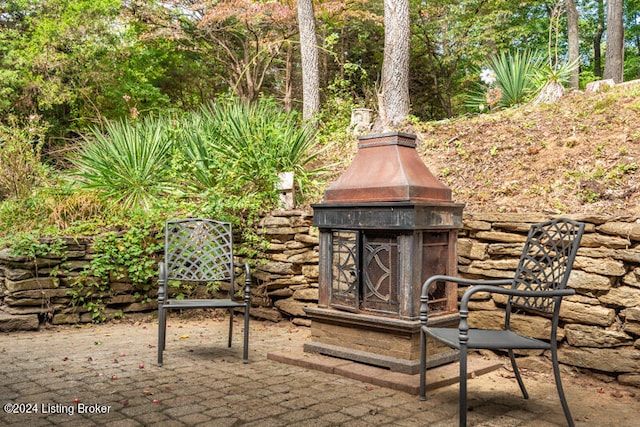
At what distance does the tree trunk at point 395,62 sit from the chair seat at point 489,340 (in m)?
5.14

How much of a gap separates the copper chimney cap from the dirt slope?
1.09 meters

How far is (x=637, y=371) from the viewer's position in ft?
11.0

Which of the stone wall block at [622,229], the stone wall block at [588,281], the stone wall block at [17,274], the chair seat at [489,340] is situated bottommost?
the chair seat at [489,340]

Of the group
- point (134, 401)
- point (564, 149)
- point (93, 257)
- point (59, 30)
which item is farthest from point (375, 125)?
point (59, 30)

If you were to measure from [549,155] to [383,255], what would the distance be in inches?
96.3

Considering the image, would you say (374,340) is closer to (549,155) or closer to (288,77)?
(549,155)

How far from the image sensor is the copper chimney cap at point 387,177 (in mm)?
3627

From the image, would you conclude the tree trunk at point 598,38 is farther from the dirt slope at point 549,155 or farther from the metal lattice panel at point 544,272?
the metal lattice panel at point 544,272

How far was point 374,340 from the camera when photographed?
12.2 ft

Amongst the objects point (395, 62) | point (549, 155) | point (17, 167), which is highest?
point (395, 62)

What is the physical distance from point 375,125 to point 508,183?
3.21 meters

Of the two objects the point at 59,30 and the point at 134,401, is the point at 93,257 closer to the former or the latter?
the point at 134,401

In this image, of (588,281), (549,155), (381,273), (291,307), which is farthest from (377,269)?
(549,155)

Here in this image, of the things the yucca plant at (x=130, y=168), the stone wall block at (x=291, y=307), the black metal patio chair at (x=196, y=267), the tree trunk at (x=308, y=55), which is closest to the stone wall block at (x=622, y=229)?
the black metal patio chair at (x=196, y=267)
